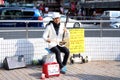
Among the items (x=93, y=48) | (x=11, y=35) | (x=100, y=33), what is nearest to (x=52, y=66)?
(x=93, y=48)

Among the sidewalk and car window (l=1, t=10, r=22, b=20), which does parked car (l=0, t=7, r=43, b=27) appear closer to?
car window (l=1, t=10, r=22, b=20)

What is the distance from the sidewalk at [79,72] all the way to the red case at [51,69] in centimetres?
12

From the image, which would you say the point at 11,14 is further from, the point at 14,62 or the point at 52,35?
the point at 52,35

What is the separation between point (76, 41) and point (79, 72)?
4.86 ft

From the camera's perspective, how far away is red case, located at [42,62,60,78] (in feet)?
26.7

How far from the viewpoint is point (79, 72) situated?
28.9 feet

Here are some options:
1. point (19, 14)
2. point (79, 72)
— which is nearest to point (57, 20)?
point (79, 72)

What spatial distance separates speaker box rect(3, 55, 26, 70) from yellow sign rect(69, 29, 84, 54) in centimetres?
157

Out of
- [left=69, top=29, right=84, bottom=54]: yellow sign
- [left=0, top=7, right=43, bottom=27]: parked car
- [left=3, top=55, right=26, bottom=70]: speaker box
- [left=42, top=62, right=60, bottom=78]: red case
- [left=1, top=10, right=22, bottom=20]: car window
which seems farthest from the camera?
[left=1, top=10, right=22, bottom=20]: car window

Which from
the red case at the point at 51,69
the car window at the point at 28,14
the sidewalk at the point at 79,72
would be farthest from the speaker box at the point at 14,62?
the car window at the point at 28,14

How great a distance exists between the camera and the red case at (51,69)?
8125mm

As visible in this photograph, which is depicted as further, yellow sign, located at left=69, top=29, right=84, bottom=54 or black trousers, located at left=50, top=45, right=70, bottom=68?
yellow sign, located at left=69, top=29, right=84, bottom=54

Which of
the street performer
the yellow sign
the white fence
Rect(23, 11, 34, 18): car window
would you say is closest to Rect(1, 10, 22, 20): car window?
Rect(23, 11, 34, 18): car window

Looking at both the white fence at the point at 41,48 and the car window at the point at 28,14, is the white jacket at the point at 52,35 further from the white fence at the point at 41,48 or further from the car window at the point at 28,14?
the car window at the point at 28,14
